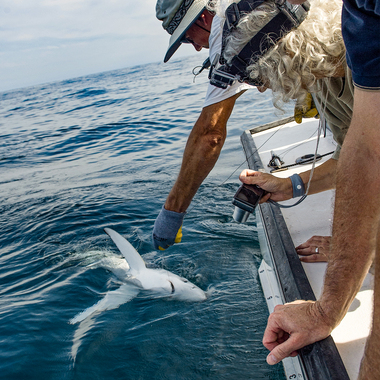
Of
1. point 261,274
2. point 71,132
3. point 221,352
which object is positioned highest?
point 71,132

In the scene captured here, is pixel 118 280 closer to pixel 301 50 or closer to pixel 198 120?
pixel 198 120

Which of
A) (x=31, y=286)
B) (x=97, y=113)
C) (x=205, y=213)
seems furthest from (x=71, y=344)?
(x=97, y=113)

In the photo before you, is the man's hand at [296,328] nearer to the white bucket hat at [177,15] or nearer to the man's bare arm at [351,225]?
the man's bare arm at [351,225]

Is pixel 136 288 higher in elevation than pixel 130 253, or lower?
lower

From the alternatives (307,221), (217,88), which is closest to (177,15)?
(217,88)

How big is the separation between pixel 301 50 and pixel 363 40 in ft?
1.65

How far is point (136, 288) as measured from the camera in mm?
3523

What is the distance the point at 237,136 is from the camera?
934 cm

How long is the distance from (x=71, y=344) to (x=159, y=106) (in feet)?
50.0

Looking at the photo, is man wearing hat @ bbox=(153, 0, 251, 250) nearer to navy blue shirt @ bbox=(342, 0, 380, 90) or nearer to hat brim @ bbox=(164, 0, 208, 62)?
hat brim @ bbox=(164, 0, 208, 62)

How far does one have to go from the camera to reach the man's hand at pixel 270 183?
7.95 feet

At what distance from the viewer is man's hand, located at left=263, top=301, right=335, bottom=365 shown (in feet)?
4.83

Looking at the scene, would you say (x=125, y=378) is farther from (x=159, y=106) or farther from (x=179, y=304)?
(x=159, y=106)

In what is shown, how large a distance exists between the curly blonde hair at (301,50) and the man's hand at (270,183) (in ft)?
2.51
